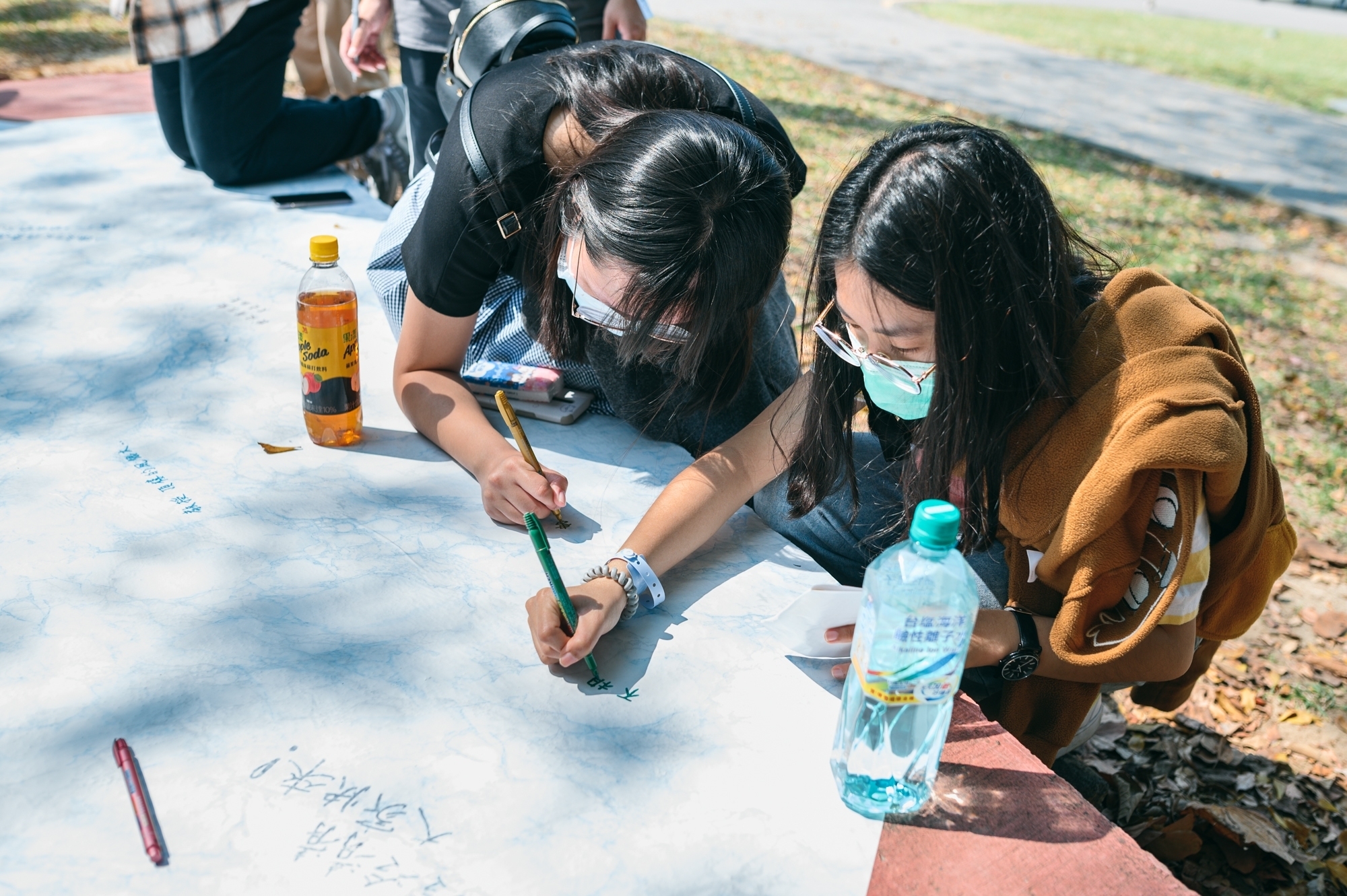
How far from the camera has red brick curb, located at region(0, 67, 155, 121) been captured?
3.83 meters

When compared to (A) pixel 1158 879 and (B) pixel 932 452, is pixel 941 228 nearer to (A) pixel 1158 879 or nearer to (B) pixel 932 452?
(B) pixel 932 452

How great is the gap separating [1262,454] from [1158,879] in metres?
0.62

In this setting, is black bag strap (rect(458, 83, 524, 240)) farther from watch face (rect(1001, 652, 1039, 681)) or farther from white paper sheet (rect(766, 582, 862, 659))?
watch face (rect(1001, 652, 1039, 681))

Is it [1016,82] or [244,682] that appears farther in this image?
[1016,82]

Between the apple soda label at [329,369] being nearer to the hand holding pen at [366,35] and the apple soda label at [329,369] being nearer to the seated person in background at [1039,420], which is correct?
the seated person in background at [1039,420]

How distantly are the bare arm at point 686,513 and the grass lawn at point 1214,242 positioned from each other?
80cm

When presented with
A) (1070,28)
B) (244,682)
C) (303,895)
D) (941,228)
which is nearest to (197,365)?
(244,682)

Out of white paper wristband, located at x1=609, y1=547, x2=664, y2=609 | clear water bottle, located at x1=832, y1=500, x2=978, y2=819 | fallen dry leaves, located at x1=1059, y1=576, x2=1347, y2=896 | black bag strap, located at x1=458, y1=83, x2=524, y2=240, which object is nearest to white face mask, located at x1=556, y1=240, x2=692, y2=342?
black bag strap, located at x1=458, y1=83, x2=524, y2=240

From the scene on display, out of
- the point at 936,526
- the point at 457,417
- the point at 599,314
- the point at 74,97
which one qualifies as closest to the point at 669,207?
the point at 599,314

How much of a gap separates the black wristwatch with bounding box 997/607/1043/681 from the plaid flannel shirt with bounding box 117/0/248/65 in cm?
279

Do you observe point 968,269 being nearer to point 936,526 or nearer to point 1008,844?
point 936,526

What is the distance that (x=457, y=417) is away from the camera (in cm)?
193

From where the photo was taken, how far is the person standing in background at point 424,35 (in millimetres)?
3053

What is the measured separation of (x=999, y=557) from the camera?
5.87 feet
